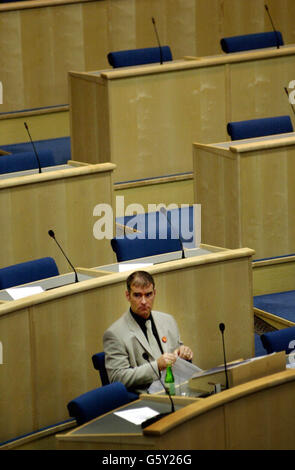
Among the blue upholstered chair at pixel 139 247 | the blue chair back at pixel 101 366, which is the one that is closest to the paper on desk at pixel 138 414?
the blue chair back at pixel 101 366

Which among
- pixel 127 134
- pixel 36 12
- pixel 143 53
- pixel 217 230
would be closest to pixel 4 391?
pixel 217 230

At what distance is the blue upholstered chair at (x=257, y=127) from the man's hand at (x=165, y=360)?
8.47 feet

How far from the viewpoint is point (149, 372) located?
443cm

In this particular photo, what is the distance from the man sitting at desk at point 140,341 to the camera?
4.42 meters

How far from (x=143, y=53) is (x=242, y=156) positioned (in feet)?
6.31

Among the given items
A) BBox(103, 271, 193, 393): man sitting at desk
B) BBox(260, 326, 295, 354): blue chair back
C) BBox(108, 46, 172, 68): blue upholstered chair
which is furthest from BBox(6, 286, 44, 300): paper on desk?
BBox(108, 46, 172, 68): blue upholstered chair

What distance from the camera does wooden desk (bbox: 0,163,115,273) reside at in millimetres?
5742

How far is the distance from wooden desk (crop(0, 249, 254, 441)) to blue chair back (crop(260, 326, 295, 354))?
0.45 meters

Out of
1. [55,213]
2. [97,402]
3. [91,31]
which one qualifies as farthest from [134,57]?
[97,402]

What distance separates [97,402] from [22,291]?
0.90 meters

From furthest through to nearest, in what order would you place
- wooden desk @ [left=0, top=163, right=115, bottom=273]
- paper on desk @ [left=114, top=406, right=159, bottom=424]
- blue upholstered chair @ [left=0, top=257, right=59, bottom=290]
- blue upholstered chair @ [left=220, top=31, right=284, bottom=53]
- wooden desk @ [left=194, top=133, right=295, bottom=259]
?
blue upholstered chair @ [left=220, top=31, right=284, bottom=53] → wooden desk @ [left=194, top=133, right=295, bottom=259] → wooden desk @ [left=0, top=163, right=115, bottom=273] → blue upholstered chair @ [left=0, top=257, right=59, bottom=290] → paper on desk @ [left=114, top=406, right=159, bottom=424]

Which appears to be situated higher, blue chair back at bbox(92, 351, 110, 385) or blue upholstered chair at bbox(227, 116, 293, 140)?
blue upholstered chair at bbox(227, 116, 293, 140)

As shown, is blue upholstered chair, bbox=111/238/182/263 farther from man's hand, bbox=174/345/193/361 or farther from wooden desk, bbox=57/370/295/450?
wooden desk, bbox=57/370/295/450

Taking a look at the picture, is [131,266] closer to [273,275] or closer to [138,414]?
[138,414]
